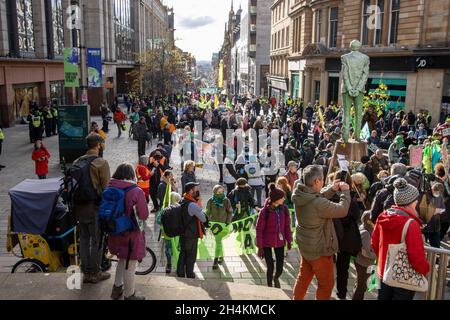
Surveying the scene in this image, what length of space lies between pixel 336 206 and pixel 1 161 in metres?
16.4

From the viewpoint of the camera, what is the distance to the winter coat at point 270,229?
634cm

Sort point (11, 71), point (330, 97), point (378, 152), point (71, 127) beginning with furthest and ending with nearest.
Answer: point (330, 97), point (11, 71), point (71, 127), point (378, 152)

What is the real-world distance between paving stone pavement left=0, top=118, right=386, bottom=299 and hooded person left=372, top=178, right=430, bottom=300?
1730 millimetres

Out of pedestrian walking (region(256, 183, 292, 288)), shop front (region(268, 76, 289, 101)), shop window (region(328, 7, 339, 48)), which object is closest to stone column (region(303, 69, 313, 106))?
shop window (region(328, 7, 339, 48))

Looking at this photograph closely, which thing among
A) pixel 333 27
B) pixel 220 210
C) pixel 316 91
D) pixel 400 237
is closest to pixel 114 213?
pixel 400 237

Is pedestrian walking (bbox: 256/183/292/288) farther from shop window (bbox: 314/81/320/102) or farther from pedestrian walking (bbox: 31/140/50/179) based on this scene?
shop window (bbox: 314/81/320/102)

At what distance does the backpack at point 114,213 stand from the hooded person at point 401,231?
273 centimetres

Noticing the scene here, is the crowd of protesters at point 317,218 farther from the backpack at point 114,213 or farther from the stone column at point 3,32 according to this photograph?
the stone column at point 3,32

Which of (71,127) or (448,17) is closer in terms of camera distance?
(71,127)

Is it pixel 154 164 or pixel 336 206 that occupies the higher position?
pixel 336 206

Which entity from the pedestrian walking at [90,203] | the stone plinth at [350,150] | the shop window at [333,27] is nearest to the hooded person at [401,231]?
the pedestrian walking at [90,203]

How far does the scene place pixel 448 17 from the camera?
24188 mm
